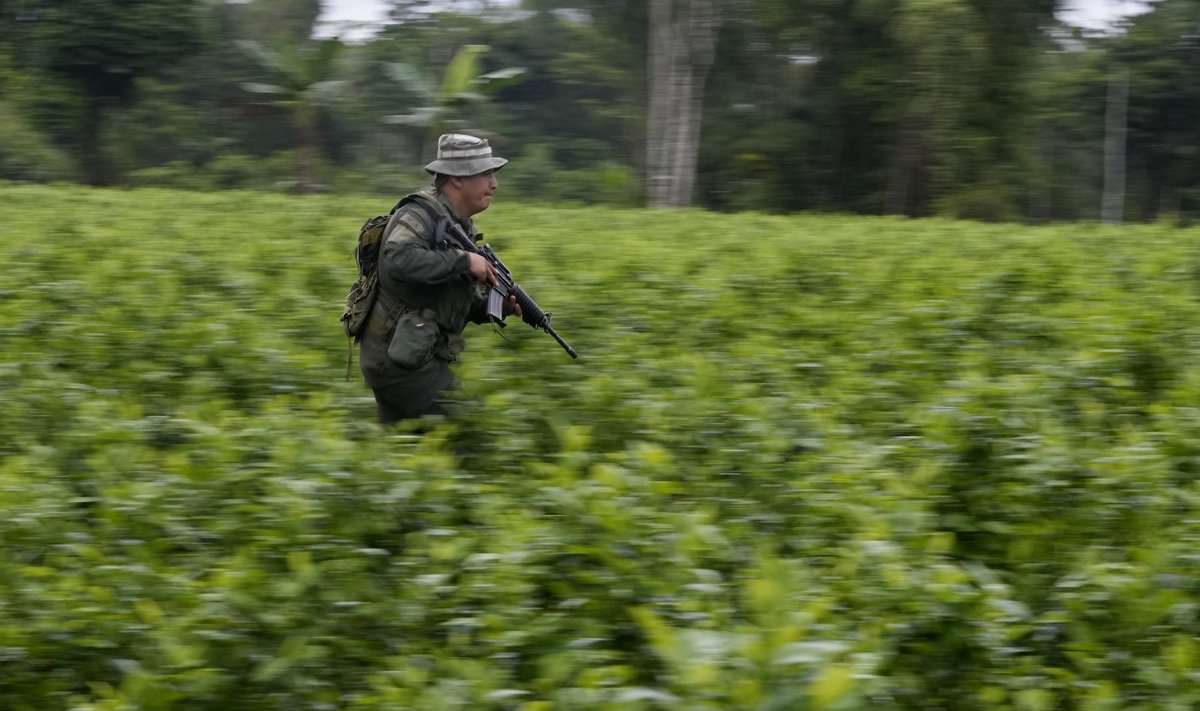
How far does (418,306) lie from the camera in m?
6.04

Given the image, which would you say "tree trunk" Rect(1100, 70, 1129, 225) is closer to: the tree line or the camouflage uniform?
the tree line

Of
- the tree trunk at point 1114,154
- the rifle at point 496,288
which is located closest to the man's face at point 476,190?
the rifle at point 496,288

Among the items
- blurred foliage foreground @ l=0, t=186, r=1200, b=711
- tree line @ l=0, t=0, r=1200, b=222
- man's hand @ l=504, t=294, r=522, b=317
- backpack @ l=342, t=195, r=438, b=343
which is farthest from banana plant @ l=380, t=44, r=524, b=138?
backpack @ l=342, t=195, r=438, b=343

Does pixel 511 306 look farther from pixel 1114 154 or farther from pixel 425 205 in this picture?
pixel 1114 154

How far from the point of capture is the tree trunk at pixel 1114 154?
3756 centimetres

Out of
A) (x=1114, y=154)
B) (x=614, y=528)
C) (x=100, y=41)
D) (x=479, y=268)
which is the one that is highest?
(x=100, y=41)

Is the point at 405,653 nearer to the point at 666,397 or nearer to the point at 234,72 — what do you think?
the point at 666,397

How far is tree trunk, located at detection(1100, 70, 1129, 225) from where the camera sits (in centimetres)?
3756

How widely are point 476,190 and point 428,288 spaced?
511 mm

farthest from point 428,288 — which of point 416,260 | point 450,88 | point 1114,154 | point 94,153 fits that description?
point 94,153

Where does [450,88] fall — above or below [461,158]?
above

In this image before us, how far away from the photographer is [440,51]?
4953 cm

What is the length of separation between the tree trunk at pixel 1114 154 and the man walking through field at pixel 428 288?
3490cm

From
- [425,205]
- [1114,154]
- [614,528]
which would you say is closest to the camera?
[614,528]
